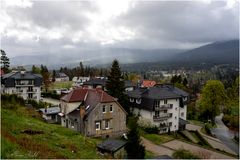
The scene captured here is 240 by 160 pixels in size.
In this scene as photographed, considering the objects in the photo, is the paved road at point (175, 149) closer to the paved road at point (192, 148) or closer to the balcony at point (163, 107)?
the paved road at point (192, 148)

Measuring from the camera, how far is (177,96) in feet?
171

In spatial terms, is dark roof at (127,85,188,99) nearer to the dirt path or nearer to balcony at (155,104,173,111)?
balcony at (155,104,173,111)

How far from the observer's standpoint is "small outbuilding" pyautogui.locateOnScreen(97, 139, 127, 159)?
26.3 meters

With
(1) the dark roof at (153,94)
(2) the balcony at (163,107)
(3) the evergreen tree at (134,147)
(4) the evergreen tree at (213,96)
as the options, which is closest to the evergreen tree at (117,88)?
(1) the dark roof at (153,94)

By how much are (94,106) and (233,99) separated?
1849 inches

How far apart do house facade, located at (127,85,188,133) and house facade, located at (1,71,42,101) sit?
2267 centimetres

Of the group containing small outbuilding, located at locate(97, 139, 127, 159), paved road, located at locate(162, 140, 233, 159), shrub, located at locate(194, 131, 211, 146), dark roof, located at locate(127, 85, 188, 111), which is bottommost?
shrub, located at locate(194, 131, 211, 146)

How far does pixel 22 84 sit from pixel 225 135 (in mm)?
41204

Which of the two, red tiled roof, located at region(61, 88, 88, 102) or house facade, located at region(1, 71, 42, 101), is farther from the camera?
house facade, located at region(1, 71, 42, 101)

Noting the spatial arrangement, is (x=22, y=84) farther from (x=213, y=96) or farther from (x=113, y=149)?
(x=113, y=149)

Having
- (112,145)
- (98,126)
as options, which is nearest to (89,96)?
(98,126)

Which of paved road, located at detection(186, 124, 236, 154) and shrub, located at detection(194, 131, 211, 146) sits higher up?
shrub, located at detection(194, 131, 211, 146)

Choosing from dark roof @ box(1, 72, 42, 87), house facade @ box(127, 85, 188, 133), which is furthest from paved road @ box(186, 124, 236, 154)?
dark roof @ box(1, 72, 42, 87)

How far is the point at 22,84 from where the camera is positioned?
63.2 meters
